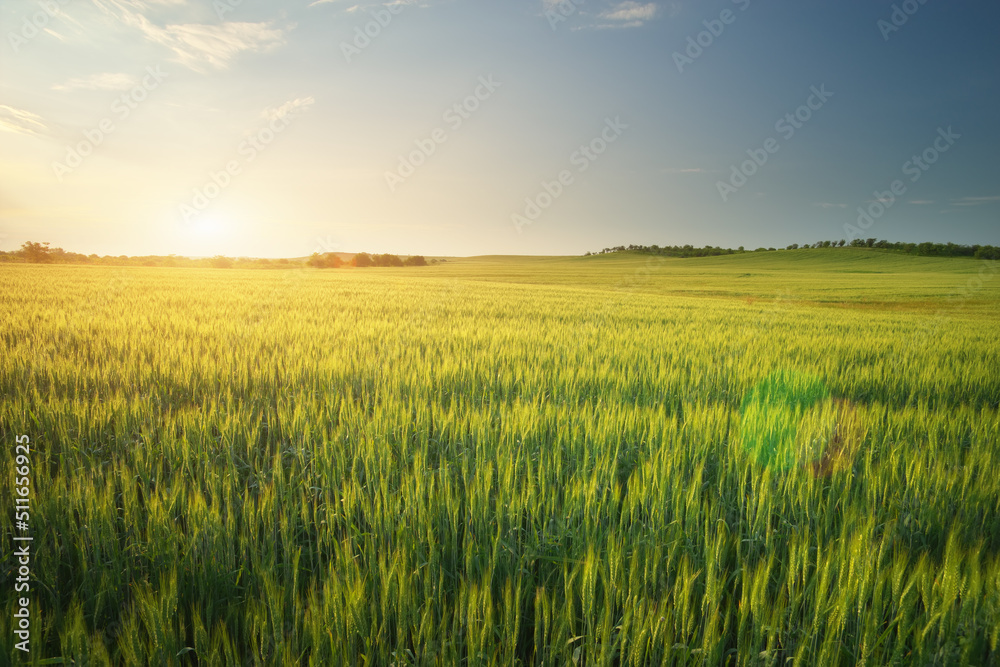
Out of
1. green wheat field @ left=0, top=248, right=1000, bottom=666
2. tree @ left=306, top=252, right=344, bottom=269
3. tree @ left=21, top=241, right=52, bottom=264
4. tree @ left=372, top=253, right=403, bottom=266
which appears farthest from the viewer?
tree @ left=372, top=253, right=403, bottom=266

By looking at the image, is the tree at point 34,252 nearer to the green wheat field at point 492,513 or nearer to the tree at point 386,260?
the tree at point 386,260

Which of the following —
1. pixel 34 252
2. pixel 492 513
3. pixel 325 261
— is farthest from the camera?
pixel 325 261

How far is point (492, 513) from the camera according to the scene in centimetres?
215

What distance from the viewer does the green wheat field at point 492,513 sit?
137cm

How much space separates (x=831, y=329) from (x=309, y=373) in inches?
456

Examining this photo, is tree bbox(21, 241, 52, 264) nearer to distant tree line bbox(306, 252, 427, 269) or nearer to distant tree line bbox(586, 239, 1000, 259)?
distant tree line bbox(306, 252, 427, 269)

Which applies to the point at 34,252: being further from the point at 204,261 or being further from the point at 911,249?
the point at 911,249

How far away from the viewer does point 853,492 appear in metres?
2.49

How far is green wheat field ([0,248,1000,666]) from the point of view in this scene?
4.51 ft

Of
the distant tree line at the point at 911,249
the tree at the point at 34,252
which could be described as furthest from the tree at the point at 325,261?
the distant tree line at the point at 911,249

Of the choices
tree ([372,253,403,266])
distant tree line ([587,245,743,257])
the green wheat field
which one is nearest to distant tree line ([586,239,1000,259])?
distant tree line ([587,245,743,257])

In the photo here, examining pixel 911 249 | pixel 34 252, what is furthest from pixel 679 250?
pixel 34 252

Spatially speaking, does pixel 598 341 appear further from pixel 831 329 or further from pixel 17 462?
pixel 831 329

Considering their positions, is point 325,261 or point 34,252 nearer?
point 34,252
